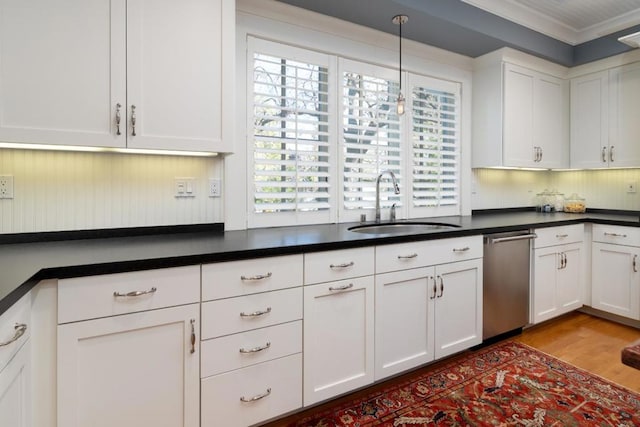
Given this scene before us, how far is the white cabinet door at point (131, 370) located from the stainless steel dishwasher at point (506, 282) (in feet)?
6.60

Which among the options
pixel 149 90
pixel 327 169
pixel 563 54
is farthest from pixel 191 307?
pixel 563 54

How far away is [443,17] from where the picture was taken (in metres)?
2.42

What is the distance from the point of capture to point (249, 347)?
156 cm

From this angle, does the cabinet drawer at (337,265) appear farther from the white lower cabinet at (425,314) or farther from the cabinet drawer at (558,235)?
the cabinet drawer at (558,235)

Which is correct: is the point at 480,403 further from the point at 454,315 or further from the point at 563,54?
the point at 563,54

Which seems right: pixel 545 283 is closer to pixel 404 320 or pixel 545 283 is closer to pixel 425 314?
pixel 425 314

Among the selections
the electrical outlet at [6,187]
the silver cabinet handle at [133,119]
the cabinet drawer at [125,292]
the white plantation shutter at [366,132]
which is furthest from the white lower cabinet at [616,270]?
the electrical outlet at [6,187]

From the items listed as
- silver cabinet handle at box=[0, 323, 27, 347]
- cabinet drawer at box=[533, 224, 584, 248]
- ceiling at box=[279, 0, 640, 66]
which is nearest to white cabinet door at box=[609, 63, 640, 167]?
ceiling at box=[279, 0, 640, 66]

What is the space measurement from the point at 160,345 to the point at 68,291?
0.40 meters

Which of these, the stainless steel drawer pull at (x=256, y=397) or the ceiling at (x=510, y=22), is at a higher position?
the ceiling at (x=510, y=22)

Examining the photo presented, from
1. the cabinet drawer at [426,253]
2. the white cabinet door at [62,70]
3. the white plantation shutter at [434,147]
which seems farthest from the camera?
the white plantation shutter at [434,147]

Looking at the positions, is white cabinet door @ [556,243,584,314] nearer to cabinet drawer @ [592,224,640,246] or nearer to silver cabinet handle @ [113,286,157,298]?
cabinet drawer @ [592,224,640,246]

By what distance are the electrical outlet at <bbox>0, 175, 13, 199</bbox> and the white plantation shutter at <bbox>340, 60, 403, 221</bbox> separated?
1.91m

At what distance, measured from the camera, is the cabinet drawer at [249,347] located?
4.87 ft
